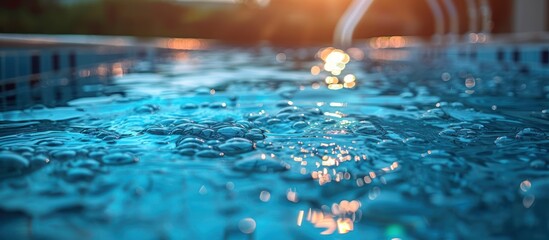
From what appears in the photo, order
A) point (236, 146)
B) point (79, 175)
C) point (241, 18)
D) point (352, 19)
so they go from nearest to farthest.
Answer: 1. point (79, 175)
2. point (236, 146)
3. point (352, 19)
4. point (241, 18)

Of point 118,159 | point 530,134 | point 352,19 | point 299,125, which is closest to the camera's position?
point 118,159

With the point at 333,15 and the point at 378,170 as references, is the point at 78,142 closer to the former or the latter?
the point at 378,170

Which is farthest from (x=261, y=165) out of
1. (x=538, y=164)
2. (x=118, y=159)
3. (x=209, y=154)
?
(x=538, y=164)

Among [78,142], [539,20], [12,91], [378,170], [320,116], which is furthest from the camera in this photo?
[539,20]

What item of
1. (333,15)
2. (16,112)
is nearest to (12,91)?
(16,112)

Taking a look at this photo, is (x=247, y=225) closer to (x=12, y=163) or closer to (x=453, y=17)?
(x=12, y=163)

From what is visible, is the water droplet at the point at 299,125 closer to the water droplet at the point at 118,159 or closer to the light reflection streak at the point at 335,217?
the water droplet at the point at 118,159
